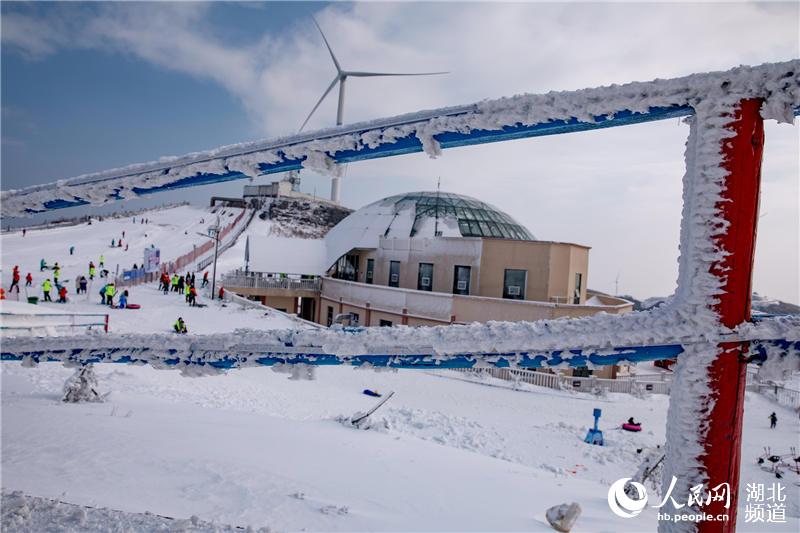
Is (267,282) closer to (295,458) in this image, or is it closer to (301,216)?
(301,216)

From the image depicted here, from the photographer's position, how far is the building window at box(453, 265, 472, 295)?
23609 millimetres

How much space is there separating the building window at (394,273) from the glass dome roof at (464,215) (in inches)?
127

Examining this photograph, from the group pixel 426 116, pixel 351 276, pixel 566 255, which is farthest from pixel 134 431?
pixel 351 276

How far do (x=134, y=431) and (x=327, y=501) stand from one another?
2818 mm

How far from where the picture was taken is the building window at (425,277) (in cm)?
2538

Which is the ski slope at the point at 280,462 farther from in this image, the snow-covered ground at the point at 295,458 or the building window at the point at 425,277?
the building window at the point at 425,277

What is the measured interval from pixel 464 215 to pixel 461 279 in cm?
885

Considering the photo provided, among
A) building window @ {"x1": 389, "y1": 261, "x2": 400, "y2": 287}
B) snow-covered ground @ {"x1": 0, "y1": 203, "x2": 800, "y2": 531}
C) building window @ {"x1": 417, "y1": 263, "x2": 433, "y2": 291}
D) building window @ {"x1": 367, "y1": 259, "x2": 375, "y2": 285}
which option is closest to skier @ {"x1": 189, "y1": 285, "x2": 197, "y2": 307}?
snow-covered ground @ {"x1": 0, "y1": 203, "x2": 800, "y2": 531}

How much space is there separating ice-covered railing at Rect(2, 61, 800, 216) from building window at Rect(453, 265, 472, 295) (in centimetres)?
2108

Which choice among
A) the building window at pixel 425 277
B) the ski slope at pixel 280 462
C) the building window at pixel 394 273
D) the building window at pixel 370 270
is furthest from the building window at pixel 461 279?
the ski slope at pixel 280 462

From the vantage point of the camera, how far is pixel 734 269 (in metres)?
1.45

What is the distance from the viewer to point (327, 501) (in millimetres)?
4066

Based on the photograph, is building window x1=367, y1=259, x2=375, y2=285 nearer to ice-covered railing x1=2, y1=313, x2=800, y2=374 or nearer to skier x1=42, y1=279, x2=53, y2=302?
skier x1=42, y1=279, x2=53, y2=302

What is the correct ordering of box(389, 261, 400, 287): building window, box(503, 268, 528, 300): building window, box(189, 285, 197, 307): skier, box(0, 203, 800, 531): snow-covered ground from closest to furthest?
box(0, 203, 800, 531): snow-covered ground
box(189, 285, 197, 307): skier
box(503, 268, 528, 300): building window
box(389, 261, 400, 287): building window
